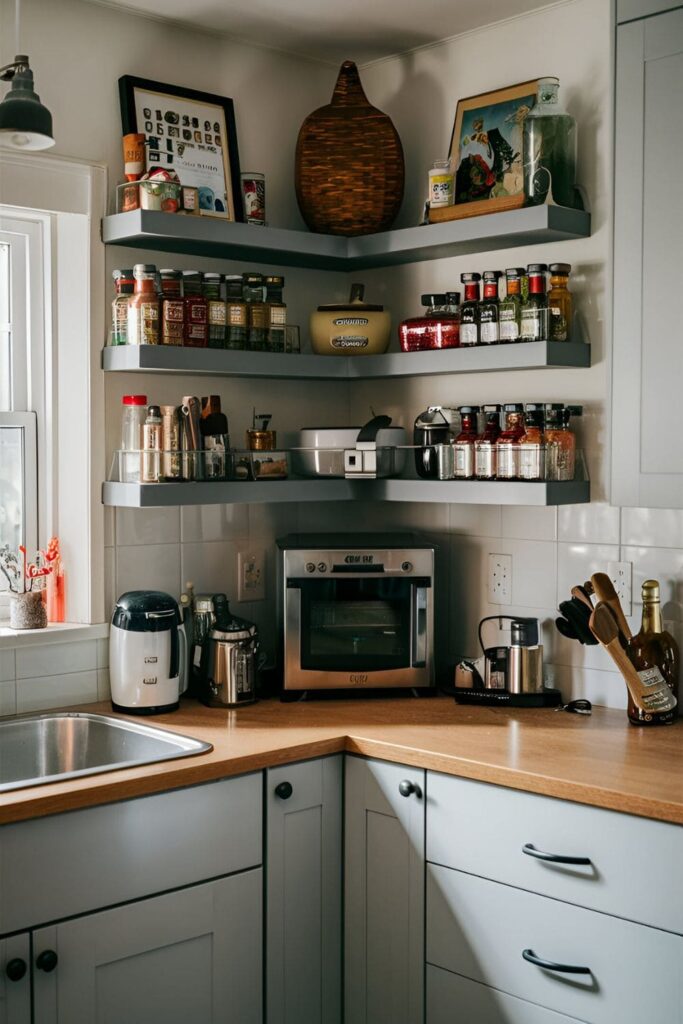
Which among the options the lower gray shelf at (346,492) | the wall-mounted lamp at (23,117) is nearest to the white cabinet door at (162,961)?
the lower gray shelf at (346,492)

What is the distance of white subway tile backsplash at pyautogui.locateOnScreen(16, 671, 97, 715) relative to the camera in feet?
8.41

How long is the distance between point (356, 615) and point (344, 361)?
652 mm

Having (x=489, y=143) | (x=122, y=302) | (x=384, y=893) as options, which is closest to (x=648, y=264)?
(x=489, y=143)

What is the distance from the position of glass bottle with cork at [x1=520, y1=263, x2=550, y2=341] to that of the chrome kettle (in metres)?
0.94

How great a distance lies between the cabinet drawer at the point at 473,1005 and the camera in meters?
2.10

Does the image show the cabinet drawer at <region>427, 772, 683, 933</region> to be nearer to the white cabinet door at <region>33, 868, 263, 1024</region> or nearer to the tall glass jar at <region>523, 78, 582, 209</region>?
the white cabinet door at <region>33, 868, 263, 1024</region>

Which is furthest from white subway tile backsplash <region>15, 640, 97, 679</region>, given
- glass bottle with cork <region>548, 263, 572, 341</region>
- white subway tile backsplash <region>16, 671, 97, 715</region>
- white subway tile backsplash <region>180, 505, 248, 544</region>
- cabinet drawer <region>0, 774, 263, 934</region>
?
glass bottle with cork <region>548, 263, 572, 341</region>

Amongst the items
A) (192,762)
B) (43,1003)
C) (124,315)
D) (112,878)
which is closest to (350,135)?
(124,315)

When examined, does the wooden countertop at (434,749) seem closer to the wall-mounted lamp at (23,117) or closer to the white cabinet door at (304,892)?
the white cabinet door at (304,892)

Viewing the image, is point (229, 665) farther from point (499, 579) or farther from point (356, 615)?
point (499, 579)

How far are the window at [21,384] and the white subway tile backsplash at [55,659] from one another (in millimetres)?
159

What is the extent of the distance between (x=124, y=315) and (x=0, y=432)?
0.43 m

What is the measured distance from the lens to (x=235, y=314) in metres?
2.68

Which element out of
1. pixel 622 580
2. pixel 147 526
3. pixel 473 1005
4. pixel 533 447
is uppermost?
pixel 533 447
